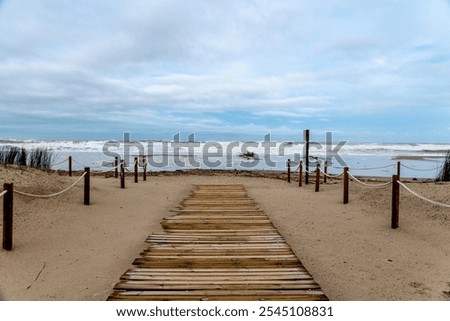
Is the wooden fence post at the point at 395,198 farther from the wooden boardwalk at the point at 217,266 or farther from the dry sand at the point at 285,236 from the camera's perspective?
the wooden boardwalk at the point at 217,266

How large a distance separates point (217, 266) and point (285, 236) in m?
2.24

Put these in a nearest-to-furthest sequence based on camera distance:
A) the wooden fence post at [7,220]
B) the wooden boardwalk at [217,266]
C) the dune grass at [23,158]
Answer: the wooden boardwalk at [217,266], the wooden fence post at [7,220], the dune grass at [23,158]

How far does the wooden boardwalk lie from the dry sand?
12.1 inches

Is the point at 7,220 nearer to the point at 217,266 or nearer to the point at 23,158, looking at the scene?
the point at 217,266

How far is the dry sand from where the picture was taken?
164 inches

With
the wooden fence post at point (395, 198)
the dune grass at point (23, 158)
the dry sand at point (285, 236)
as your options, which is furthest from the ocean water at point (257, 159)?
the wooden fence post at point (395, 198)

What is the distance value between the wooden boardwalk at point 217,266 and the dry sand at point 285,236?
0.31m

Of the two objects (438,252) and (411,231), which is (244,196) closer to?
(411,231)

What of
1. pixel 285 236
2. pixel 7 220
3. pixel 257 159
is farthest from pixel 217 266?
pixel 257 159

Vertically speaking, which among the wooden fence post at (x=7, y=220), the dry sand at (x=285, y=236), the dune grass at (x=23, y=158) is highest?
the dune grass at (x=23, y=158)

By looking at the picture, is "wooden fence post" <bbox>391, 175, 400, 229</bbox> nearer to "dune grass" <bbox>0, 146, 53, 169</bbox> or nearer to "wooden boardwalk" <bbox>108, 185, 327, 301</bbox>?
"wooden boardwalk" <bbox>108, 185, 327, 301</bbox>

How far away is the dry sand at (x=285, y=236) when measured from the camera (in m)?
4.17

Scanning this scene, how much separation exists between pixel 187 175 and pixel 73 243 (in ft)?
41.4
